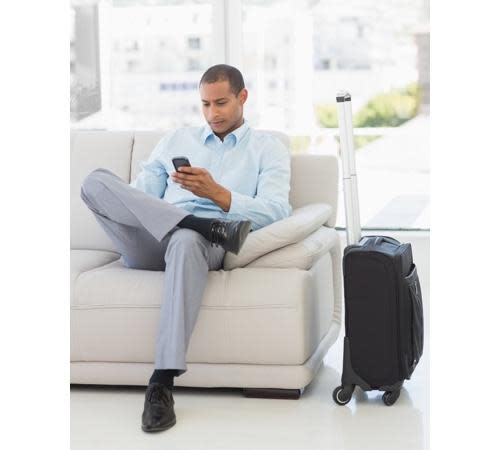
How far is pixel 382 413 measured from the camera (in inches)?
110

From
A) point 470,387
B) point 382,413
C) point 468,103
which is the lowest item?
point 382,413

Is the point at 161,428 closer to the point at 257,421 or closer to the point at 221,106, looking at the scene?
the point at 257,421

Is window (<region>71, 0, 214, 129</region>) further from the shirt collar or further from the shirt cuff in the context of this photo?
the shirt cuff

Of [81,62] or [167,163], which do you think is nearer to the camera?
[167,163]

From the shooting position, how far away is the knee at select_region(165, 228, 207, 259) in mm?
2832

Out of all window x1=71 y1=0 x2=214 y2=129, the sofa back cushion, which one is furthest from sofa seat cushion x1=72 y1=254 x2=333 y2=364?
window x1=71 y1=0 x2=214 y2=129

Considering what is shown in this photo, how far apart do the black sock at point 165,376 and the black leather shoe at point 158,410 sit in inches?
0.6

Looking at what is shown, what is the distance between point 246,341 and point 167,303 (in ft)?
0.99

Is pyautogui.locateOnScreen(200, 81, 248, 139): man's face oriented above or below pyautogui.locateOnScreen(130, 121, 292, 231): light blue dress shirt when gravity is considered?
above

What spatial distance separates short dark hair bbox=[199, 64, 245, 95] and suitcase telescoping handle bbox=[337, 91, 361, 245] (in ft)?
1.70
